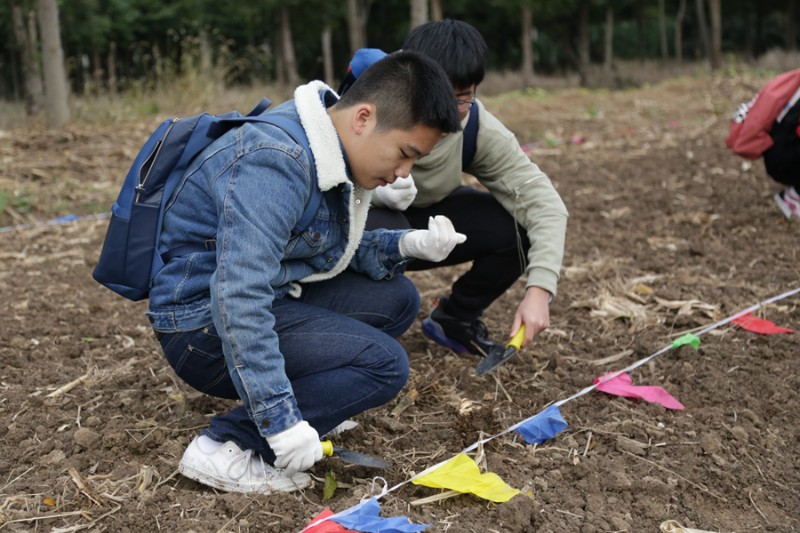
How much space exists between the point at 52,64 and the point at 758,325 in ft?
22.8

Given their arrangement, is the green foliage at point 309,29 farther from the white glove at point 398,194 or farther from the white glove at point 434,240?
the white glove at point 434,240

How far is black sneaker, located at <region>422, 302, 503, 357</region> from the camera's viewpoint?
3.07 m

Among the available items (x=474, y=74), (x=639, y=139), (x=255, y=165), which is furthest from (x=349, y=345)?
(x=639, y=139)

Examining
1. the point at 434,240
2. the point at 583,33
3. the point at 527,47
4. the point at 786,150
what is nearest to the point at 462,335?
the point at 434,240

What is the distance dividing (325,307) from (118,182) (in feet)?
16.0

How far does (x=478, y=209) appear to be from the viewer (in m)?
2.98

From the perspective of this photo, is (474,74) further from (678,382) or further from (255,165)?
(678,382)

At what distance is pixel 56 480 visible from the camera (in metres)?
2.13

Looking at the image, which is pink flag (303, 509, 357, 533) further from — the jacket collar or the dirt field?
the jacket collar

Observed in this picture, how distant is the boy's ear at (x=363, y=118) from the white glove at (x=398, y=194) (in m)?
0.82

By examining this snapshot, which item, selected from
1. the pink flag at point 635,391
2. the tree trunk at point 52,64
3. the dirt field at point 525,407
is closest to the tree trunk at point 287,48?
the tree trunk at point 52,64

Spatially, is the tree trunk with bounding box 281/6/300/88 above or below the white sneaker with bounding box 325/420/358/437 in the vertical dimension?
above

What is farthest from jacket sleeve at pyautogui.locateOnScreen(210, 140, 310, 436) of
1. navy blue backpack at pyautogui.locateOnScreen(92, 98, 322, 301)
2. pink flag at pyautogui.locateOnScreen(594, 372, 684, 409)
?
pink flag at pyautogui.locateOnScreen(594, 372, 684, 409)

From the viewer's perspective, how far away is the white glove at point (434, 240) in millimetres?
2256
